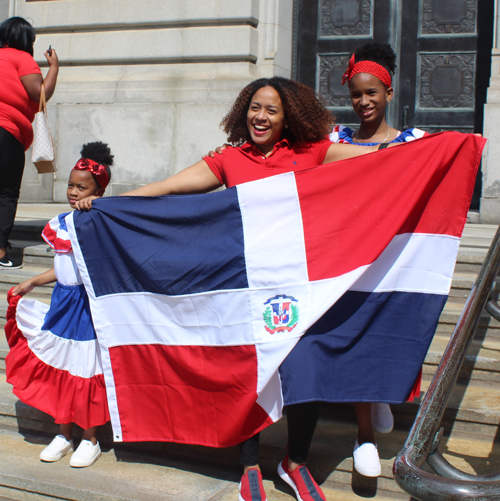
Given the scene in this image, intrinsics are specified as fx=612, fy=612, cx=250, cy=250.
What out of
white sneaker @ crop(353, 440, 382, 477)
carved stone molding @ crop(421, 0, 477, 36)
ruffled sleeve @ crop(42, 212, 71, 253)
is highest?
carved stone molding @ crop(421, 0, 477, 36)

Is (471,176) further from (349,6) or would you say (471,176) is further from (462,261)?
(349,6)

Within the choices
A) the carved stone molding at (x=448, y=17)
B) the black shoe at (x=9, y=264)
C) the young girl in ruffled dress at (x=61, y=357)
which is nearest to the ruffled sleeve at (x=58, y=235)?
the young girl in ruffled dress at (x=61, y=357)

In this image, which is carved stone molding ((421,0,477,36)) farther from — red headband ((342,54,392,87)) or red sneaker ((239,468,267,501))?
red sneaker ((239,468,267,501))

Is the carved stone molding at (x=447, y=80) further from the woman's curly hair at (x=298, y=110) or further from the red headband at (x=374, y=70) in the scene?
the woman's curly hair at (x=298, y=110)

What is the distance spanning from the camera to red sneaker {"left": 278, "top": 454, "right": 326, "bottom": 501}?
265 cm

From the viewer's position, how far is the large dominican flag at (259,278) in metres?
2.75

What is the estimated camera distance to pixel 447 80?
7848mm

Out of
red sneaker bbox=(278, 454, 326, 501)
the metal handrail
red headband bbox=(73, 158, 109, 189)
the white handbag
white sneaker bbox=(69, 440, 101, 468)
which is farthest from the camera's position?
the white handbag

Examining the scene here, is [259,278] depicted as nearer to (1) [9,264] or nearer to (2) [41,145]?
(2) [41,145]

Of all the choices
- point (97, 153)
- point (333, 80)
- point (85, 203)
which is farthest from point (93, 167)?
point (333, 80)

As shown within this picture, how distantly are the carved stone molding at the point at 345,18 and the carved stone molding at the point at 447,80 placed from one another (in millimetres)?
877

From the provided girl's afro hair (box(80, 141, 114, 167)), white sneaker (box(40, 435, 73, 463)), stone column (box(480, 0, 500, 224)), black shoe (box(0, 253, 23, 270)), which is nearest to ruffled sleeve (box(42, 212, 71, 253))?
girl's afro hair (box(80, 141, 114, 167))

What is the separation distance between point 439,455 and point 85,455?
6.55 feet

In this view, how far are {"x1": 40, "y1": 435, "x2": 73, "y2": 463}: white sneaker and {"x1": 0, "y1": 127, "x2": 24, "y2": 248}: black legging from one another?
2442 millimetres
